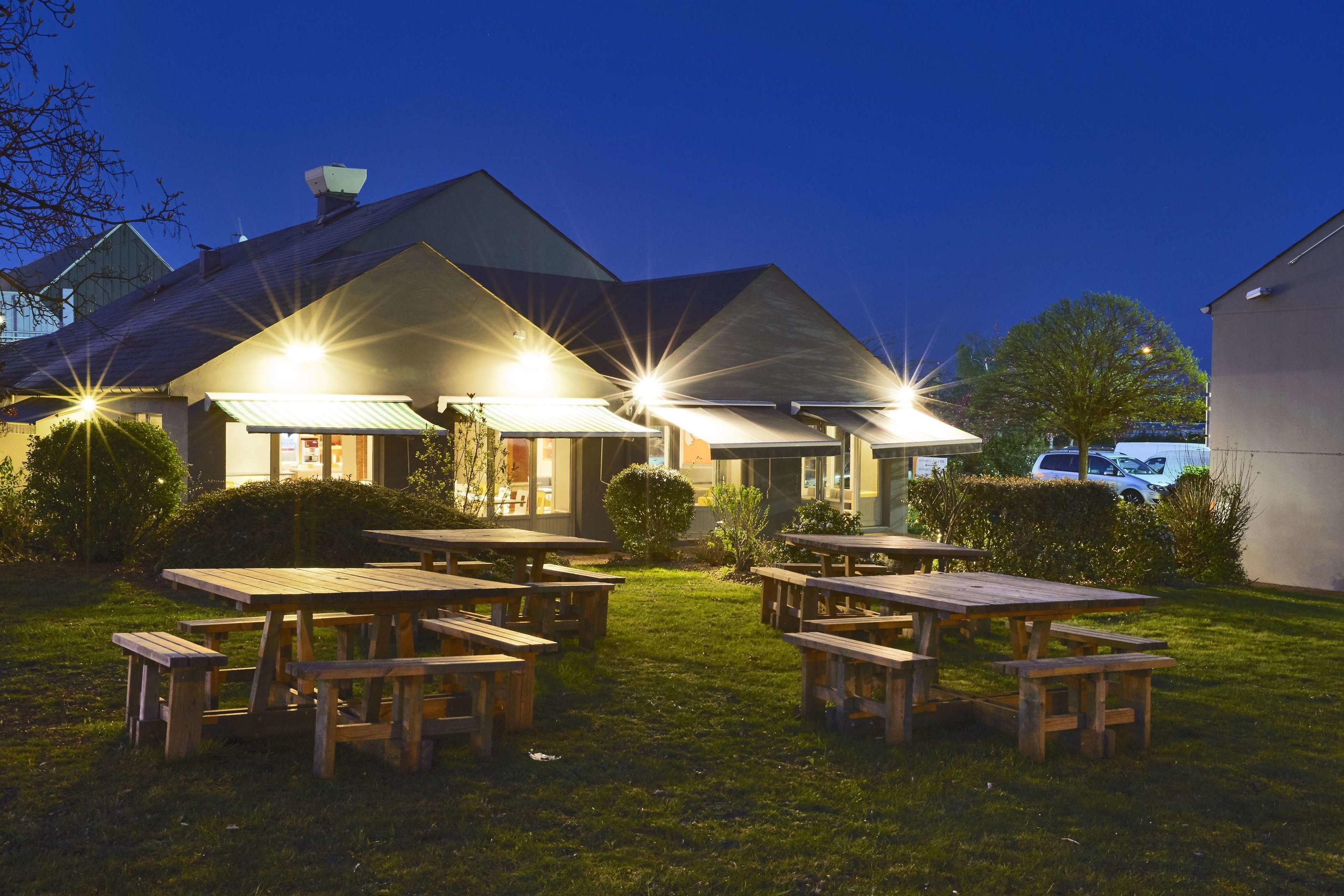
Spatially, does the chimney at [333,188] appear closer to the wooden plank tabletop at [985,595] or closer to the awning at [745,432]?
the awning at [745,432]

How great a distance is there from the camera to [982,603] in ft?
20.8

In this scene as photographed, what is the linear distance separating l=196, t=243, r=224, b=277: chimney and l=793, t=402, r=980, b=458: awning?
43.6 ft

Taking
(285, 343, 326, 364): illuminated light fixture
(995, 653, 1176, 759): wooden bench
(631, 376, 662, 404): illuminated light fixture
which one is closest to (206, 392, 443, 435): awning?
(285, 343, 326, 364): illuminated light fixture

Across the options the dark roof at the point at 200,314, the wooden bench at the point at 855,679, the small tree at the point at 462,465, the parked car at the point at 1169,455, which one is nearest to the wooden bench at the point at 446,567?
the dark roof at the point at 200,314

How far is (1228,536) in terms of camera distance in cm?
1467

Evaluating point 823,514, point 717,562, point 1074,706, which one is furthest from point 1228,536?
point 1074,706

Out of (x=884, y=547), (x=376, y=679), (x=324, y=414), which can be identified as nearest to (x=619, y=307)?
(x=324, y=414)

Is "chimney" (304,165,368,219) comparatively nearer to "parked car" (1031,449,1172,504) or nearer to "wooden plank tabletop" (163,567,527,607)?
"parked car" (1031,449,1172,504)

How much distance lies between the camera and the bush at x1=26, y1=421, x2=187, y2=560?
11.9m

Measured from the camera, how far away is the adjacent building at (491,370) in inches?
599

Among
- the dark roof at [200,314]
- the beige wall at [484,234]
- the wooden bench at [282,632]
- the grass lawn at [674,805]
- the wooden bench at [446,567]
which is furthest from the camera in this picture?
the beige wall at [484,234]

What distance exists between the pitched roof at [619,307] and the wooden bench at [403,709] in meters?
14.1

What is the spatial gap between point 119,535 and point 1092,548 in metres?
10.9

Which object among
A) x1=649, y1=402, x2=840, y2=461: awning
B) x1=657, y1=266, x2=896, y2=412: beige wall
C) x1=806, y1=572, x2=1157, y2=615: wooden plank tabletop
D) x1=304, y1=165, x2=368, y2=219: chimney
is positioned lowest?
x1=806, y1=572, x2=1157, y2=615: wooden plank tabletop
